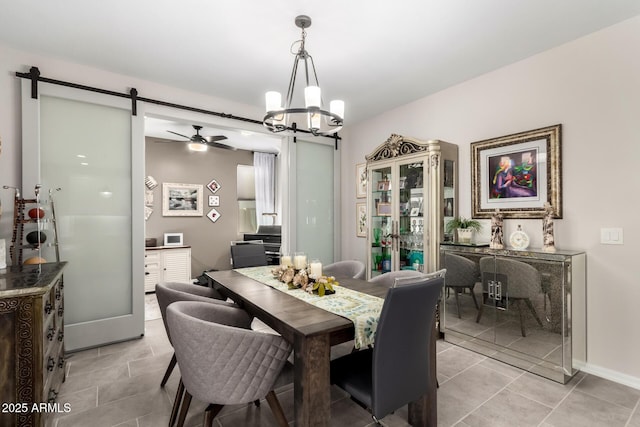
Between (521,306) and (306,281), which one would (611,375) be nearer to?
(521,306)

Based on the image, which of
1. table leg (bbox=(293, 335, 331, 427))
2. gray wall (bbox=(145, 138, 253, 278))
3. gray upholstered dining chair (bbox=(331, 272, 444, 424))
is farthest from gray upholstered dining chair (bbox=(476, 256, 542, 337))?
gray wall (bbox=(145, 138, 253, 278))

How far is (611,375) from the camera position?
2.32 m

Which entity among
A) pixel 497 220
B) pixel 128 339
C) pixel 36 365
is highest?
pixel 497 220

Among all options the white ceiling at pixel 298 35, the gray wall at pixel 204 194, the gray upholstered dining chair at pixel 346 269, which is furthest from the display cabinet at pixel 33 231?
the gray wall at pixel 204 194

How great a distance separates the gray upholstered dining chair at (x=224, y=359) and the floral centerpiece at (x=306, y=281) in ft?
1.75

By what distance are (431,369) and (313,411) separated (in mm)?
795

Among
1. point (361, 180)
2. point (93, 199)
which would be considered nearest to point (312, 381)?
point (93, 199)

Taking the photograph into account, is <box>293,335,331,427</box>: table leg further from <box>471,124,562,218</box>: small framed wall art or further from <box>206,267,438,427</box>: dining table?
<box>471,124,562,218</box>: small framed wall art

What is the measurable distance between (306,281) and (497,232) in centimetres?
184

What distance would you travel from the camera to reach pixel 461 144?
130 inches

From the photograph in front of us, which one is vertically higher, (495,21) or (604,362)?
(495,21)

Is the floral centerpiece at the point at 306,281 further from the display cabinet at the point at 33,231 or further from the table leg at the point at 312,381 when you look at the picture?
the display cabinet at the point at 33,231

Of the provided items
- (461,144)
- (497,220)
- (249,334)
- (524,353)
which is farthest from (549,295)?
(249,334)

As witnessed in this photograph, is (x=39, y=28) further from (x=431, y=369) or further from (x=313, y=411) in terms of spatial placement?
(x=431, y=369)
